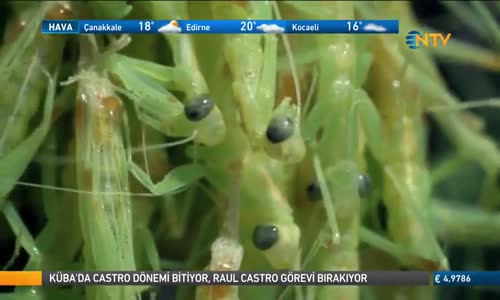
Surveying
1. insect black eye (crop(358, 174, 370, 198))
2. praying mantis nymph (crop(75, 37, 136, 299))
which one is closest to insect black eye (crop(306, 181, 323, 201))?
insect black eye (crop(358, 174, 370, 198))

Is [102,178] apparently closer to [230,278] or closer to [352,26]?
[230,278]

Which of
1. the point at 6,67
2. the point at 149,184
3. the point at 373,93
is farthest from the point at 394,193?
the point at 6,67

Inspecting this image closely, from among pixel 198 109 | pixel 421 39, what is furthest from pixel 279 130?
pixel 421 39

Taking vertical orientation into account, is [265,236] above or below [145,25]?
below

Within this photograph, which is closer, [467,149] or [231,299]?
[231,299]

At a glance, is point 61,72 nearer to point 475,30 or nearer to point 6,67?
point 6,67

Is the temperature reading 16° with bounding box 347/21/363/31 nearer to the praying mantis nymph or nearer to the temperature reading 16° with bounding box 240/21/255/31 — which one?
the temperature reading 16° with bounding box 240/21/255/31
